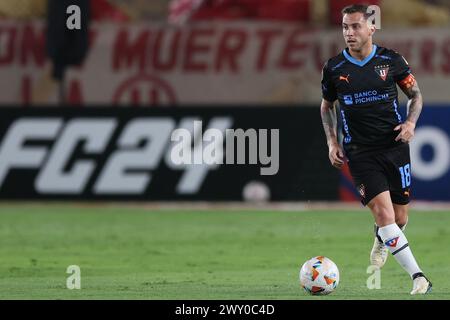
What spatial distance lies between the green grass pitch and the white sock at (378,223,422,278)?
0.25 metres

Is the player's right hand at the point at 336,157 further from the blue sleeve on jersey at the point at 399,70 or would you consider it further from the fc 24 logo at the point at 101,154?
the fc 24 logo at the point at 101,154

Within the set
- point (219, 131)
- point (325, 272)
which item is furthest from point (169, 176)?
point (325, 272)

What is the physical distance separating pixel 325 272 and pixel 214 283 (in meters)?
1.47

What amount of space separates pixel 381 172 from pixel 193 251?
431 cm

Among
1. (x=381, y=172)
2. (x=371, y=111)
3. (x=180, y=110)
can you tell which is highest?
(x=180, y=110)

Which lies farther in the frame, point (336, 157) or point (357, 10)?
point (336, 157)

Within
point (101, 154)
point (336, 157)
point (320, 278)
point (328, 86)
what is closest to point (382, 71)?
point (328, 86)

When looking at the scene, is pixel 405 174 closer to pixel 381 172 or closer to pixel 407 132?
pixel 381 172

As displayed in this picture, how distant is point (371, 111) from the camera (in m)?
10.8

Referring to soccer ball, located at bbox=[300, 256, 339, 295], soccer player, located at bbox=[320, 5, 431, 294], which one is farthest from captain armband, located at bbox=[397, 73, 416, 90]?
soccer ball, located at bbox=[300, 256, 339, 295]

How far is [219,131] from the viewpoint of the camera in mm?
20109

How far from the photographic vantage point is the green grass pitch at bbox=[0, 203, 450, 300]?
35.8ft

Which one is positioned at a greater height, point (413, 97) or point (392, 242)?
point (413, 97)
